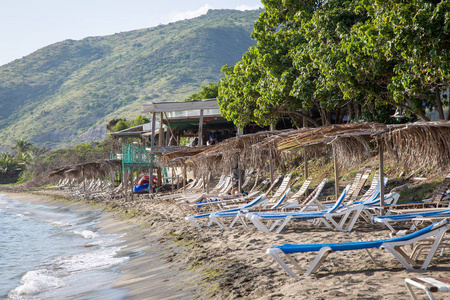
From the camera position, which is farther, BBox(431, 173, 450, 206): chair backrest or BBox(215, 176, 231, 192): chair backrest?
BBox(215, 176, 231, 192): chair backrest

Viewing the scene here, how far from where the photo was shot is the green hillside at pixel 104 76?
4122 inches

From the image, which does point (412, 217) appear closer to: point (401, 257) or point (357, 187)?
point (401, 257)

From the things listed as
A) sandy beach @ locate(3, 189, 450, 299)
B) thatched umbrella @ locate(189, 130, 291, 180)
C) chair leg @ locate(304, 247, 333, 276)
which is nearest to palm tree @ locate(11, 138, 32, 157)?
thatched umbrella @ locate(189, 130, 291, 180)

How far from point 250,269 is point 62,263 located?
506 centimetres

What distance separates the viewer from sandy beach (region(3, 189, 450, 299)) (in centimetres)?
455

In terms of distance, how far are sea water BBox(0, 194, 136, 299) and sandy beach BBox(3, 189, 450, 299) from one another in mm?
426

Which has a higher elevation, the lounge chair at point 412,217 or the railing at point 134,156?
the railing at point 134,156

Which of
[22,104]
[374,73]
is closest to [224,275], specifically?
[374,73]

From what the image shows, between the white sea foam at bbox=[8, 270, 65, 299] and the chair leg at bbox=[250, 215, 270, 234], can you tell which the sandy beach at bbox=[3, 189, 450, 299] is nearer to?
the chair leg at bbox=[250, 215, 270, 234]

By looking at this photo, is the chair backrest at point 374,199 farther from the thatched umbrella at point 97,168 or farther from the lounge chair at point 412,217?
the thatched umbrella at point 97,168

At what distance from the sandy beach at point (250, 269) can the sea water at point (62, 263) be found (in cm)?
43

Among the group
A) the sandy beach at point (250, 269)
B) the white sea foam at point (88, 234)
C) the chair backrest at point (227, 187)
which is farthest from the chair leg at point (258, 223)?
the chair backrest at point (227, 187)

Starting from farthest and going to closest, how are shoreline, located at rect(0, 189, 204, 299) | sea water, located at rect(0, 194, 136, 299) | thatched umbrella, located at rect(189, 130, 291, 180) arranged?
thatched umbrella, located at rect(189, 130, 291, 180)
sea water, located at rect(0, 194, 136, 299)
shoreline, located at rect(0, 189, 204, 299)

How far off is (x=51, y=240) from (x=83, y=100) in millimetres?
105755
